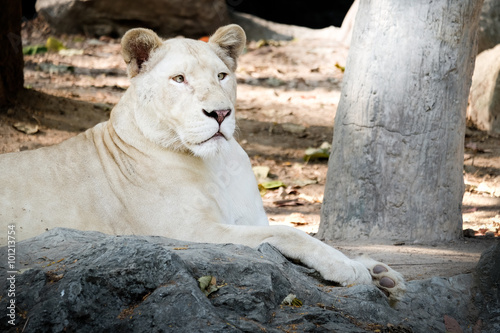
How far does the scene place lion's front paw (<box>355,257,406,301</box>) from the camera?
336cm

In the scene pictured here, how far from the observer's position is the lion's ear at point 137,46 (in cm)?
405

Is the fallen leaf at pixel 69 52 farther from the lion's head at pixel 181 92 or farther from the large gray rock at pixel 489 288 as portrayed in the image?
the large gray rock at pixel 489 288

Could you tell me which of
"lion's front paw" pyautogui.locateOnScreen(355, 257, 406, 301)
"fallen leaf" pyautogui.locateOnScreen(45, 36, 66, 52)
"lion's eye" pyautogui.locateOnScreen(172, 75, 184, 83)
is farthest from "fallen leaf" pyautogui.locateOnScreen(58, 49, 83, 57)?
"lion's front paw" pyautogui.locateOnScreen(355, 257, 406, 301)

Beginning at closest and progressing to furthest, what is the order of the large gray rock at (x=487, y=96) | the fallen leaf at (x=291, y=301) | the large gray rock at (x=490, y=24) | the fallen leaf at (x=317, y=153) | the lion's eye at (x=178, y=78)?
1. the fallen leaf at (x=291, y=301)
2. the lion's eye at (x=178, y=78)
3. the fallen leaf at (x=317, y=153)
4. the large gray rock at (x=487, y=96)
5. the large gray rock at (x=490, y=24)

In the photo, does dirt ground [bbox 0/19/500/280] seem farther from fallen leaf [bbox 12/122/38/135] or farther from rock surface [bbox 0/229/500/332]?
rock surface [bbox 0/229/500/332]

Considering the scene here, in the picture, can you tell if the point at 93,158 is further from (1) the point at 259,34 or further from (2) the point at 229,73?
(1) the point at 259,34

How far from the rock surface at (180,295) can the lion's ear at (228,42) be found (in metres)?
1.63

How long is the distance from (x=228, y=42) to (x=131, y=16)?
29.9 feet

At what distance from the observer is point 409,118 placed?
491 cm

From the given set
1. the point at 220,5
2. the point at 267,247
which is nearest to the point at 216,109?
the point at 267,247

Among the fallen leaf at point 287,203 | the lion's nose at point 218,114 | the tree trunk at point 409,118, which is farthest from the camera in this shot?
Result: the fallen leaf at point 287,203

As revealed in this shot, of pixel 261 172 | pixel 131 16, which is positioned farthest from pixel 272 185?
pixel 131 16

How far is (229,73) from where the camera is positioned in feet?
13.8

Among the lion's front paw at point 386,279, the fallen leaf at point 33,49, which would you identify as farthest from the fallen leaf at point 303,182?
the fallen leaf at point 33,49
